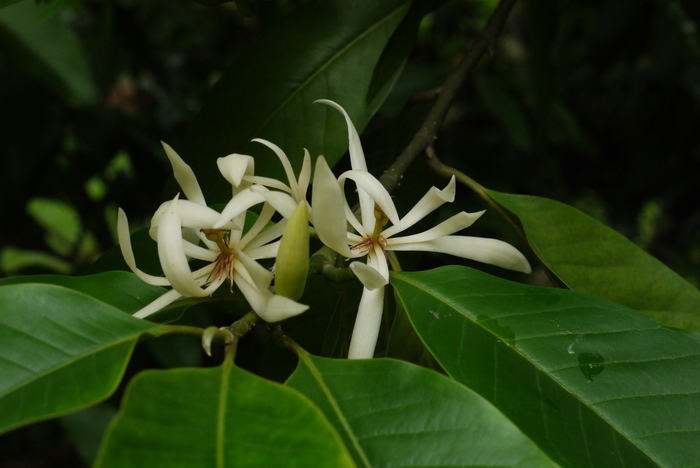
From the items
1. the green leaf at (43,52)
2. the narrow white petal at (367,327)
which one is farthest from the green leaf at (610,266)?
the green leaf at (43,52)

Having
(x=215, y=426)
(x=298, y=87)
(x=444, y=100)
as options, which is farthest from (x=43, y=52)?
(x=215, y=426)

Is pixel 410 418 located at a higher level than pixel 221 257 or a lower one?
lower

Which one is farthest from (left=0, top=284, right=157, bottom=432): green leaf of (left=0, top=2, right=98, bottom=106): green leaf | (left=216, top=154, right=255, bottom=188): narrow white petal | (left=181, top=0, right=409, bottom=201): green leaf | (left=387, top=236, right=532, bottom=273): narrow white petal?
(left=0, top=2, right=98, bottom=106): green leaf

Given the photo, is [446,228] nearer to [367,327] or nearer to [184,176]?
[367,327]

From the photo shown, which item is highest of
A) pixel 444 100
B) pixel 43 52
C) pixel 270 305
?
pixel 43 52

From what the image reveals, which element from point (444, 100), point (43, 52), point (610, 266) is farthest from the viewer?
point (43, 52)

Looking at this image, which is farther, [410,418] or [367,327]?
[367,327]

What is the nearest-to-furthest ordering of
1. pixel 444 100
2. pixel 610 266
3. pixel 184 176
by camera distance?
pixel 184 176 → pixel 610 266 → pixel 444 100

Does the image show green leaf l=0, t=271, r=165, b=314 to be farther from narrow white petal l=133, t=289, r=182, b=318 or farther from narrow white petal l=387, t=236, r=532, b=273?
narrow white petal l=387, t=236, r=532, b=273
